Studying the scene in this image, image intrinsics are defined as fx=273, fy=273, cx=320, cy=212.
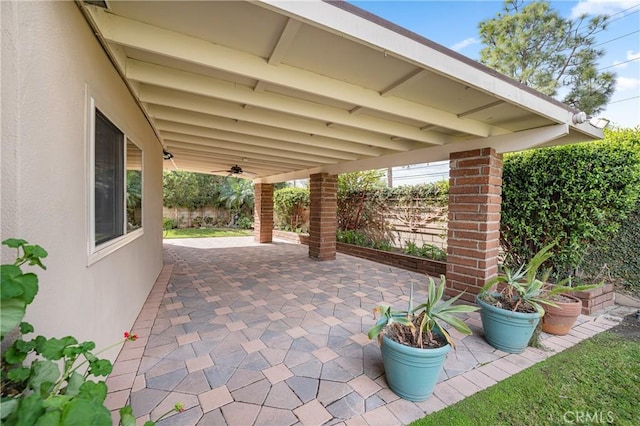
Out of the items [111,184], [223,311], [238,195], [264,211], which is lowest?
[223,311]

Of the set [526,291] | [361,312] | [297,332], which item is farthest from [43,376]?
[526,291]

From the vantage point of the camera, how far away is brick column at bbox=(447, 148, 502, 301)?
406 cm

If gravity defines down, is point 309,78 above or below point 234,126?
above

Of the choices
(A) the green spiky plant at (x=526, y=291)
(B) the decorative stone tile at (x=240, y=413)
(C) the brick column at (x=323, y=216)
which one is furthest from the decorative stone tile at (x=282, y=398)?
(C) the brick column at (x=323, y=216)

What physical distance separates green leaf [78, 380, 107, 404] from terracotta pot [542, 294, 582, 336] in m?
4.09

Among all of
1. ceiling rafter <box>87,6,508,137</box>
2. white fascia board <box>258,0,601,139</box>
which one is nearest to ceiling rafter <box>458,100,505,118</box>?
white fascia board <box>258,0,601,139</box>

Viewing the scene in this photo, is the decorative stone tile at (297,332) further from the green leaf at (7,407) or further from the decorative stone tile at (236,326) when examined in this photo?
the green leaf at (7,407)

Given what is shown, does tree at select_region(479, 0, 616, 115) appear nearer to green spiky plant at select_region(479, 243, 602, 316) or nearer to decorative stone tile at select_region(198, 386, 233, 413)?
green spiky plant at select_region(479, 243, 602, 316)

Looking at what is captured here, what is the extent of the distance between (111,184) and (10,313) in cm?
219

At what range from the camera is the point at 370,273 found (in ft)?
19.3

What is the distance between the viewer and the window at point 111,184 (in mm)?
2236

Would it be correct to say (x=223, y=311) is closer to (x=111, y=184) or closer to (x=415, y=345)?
(x=111, y=184)

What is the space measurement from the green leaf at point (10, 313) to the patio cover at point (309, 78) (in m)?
1.69

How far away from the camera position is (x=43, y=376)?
0.93 meters
